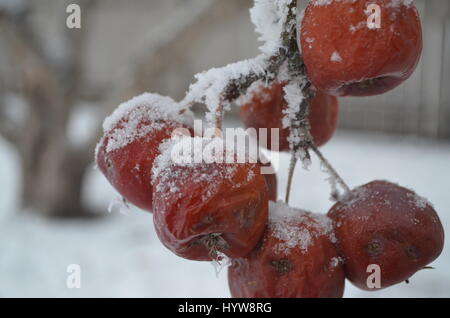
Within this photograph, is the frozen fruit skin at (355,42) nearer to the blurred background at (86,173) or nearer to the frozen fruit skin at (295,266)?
the frozen fruit skin at (295,266)

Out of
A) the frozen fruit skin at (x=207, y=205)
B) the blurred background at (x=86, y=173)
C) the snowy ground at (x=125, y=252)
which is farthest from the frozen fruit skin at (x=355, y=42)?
the snowy ground at (x=125, y=252)

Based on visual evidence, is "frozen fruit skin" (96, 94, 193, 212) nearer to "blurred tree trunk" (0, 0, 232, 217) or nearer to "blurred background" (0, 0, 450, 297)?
"blurred background" (0, 0, 450, 297)

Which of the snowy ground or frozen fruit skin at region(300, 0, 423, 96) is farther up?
frozen fruit skin at region(300, 0, 423, 96)

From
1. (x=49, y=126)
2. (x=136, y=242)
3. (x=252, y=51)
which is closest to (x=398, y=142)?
(x=252, y=51)

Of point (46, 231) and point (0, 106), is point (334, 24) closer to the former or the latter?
point (46, 231)

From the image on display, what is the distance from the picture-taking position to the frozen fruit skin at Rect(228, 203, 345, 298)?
0.59 meters

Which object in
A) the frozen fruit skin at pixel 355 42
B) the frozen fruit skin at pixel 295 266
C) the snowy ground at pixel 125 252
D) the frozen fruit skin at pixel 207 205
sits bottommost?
the snowy ground at pixel 125 252

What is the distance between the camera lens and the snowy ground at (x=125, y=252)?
254 centimetres

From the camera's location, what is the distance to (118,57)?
711cm

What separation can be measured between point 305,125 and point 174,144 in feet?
0.53

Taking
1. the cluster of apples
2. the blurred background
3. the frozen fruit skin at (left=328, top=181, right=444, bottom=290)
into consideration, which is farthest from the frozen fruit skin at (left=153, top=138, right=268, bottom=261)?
the blurred background

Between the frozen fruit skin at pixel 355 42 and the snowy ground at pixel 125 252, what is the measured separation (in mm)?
1766

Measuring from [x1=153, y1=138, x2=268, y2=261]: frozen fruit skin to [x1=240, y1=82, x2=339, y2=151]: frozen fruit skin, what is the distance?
17cm

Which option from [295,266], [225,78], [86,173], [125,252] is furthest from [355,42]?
[86,173]
